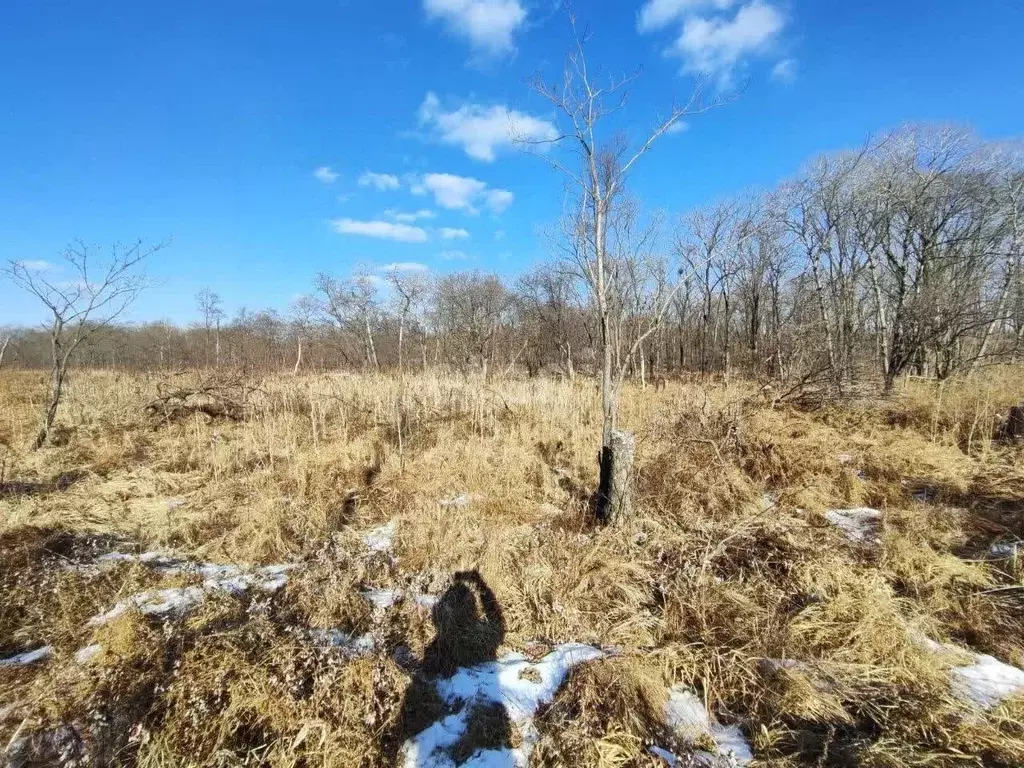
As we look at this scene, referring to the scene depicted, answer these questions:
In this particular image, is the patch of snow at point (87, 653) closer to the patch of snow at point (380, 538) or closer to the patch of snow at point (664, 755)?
the patch of snow at point (380, 538)

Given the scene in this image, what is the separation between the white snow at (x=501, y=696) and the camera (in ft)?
6.53

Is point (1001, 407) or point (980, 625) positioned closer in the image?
point (980, 625)

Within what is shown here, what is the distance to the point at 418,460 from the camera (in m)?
5.62

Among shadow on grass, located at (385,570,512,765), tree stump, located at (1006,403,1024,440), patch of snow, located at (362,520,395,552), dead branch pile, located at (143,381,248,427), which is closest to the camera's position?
shadow on grass, located at (385,570,512,765)

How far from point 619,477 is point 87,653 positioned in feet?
12.9

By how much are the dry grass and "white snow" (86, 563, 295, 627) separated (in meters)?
0.14

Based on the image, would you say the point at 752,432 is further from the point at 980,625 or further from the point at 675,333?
the point at 675,333

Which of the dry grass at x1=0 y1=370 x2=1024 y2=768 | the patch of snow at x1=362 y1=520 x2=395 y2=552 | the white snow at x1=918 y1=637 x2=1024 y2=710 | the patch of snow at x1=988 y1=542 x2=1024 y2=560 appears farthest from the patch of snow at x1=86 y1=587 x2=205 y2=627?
the patch of snow at x1=988 y1=542 x2=1024 y2=560

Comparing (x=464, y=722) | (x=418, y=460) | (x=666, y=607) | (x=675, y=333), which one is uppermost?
Answer: (x=675, y=333)

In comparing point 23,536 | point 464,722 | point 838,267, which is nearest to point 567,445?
point 464,722

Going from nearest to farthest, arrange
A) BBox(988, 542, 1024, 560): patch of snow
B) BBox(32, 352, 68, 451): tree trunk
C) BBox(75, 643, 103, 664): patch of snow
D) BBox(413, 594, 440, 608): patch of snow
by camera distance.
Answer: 1. BBox(75, 643, 103, 664): patch of snow
2. BBox(413, 594, 440, 608): patch of snow
3. BBox(988, 542, 1024, 560): patch of snow
4. BBox(32, 352, 68, 451): tree trunk

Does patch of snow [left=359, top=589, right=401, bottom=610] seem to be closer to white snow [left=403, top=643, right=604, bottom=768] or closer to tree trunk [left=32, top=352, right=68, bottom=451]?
white snow [left=403, top=643, right=604, bottom=768]

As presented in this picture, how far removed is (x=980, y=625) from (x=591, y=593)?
96.0 inches

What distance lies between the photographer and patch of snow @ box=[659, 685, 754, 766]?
6.38 ft
